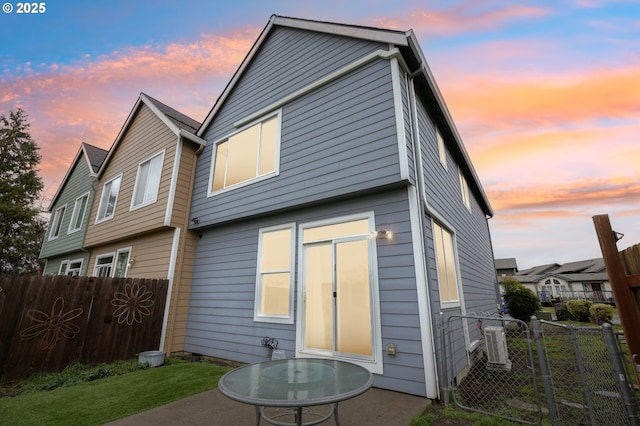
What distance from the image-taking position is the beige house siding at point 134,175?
308 inches

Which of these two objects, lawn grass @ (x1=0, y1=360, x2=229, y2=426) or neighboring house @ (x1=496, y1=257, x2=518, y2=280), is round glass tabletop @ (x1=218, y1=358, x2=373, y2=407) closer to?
lawn grass @ (x1=0, y1=360, x2=229, y2=426)

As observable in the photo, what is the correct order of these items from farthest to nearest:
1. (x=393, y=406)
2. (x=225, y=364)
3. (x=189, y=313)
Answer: (x=189, y=313), (x=225, y=364), (x=393, y=406)

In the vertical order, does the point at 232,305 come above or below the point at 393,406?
above

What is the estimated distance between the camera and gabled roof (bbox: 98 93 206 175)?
8047mm

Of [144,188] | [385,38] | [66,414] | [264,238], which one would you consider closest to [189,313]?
[264,238]

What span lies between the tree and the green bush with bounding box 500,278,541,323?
2740 cm

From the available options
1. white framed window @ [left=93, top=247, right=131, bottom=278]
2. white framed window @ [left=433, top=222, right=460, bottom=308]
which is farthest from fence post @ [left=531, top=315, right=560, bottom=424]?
white framed window @ [left=93, top=247, right=131, bottom=278]

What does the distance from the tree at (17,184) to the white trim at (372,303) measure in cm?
2046

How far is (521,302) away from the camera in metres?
12.9

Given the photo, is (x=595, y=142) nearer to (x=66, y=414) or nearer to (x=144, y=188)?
(x=66, y=414)

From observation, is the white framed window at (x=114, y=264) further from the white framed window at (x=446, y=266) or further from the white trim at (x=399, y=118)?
the white framed window at (x=446, y=266)

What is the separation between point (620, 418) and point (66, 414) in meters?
6.21

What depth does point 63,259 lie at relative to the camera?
1251 centimetres

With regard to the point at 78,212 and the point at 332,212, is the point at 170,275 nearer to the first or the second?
the point at 332,212
